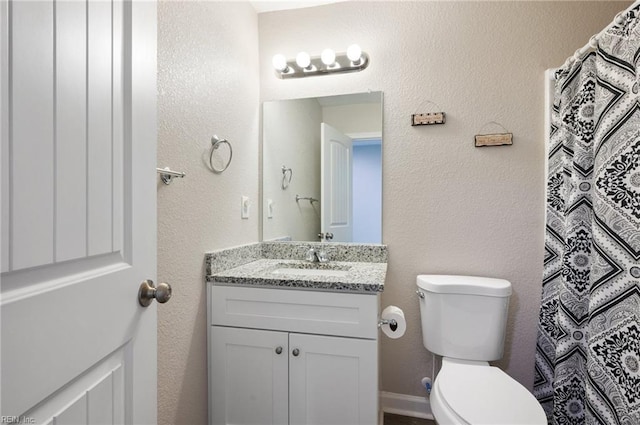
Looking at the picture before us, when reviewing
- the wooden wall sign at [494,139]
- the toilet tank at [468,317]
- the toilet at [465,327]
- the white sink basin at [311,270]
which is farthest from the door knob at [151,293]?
the wooden wall sign at [494,139]

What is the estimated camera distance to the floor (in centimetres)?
176

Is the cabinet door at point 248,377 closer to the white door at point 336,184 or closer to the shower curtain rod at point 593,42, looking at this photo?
the white door at point 336,184

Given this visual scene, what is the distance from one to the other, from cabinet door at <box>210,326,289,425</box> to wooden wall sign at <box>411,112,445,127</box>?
1.32 meters

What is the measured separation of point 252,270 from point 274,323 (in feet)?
1.03

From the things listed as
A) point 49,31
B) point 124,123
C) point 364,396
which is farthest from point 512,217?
point 49,31

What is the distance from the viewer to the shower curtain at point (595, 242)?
3.39ft

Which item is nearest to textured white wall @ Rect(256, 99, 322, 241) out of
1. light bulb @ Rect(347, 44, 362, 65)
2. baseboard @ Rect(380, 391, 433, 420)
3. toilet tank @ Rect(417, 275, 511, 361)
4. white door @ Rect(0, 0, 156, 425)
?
light bulb @ Rect(347, 44, 362, 65)

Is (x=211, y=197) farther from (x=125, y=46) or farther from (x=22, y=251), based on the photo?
(x=22, y=251)

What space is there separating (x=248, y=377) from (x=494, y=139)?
1705 mm

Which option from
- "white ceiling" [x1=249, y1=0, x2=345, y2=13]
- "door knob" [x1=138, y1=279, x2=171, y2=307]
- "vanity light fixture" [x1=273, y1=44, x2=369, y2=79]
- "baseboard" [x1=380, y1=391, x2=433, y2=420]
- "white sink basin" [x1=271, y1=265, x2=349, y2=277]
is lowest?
"baseboard" [x1=380, y1=391, x2=433, y2=420]

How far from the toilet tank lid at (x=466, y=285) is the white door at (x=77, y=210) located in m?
1.28

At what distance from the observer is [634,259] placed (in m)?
1.01

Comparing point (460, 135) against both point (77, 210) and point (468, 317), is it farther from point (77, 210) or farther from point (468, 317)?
point (77, 210)

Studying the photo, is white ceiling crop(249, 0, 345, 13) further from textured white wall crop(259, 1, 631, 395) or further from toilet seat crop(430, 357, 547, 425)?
toilet seat crop(430, 357, 547, 425)
